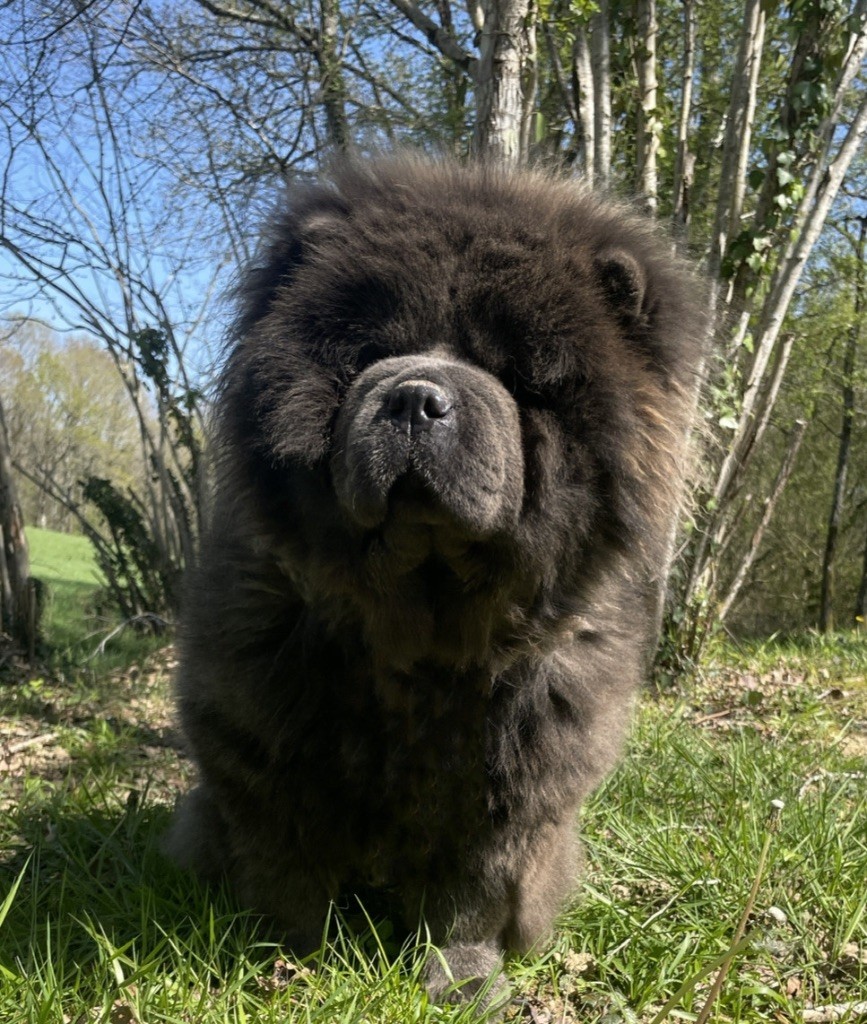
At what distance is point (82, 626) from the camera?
9.84 m

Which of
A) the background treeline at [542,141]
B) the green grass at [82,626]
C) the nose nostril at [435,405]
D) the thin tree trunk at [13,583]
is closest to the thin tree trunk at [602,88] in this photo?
the background treeline at [542,141]

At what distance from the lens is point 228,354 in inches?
102

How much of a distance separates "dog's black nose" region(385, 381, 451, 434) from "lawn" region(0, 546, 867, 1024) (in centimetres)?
117

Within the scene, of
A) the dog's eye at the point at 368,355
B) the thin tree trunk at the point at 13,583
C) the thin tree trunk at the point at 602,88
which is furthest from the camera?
the thin tree trunk at the point at 13,583

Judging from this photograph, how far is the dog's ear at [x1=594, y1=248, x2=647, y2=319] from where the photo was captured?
2270 millimetres

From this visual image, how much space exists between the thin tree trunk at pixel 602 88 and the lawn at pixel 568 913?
3.34 meters

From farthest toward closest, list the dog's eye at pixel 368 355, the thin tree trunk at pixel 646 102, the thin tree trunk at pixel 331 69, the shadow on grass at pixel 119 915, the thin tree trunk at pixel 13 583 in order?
the thin tree trunk at pixel 331 69
the thin tree trunk at pixel 13 583
the thin tree trunk at pixel 646 102
the shadow on grass at pixel 119 915
the dog's eye at pixel 368 355

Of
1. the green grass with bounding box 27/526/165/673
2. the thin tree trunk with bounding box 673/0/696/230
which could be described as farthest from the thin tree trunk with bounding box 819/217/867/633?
the green grass with bounding box 27/526/165/673

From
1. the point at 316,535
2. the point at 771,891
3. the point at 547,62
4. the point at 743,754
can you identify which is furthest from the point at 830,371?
the point at 316,535

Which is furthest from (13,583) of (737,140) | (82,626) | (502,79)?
(737,140)

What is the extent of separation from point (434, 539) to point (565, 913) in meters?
1.49

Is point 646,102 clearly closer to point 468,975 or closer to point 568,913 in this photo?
point 568,913

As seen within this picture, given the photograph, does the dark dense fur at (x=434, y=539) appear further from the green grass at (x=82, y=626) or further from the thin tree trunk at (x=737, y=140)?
the green grass at (x=82, y=626)

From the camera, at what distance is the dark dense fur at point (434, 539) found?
214cm
